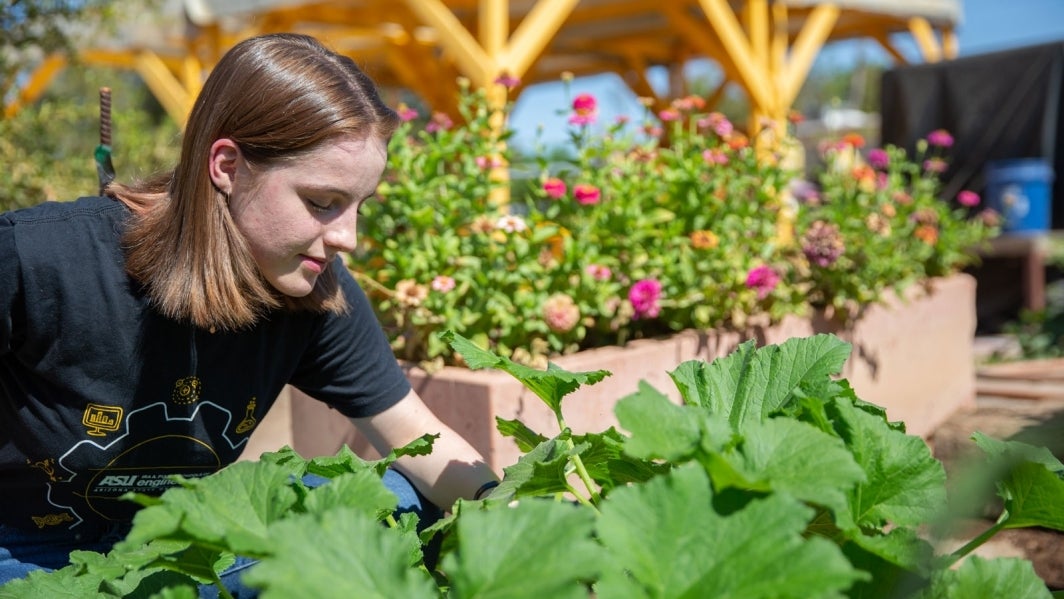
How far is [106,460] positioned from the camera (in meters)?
1.55

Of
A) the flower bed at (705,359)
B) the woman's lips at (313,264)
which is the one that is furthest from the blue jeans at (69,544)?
the flower bed at (705,359)

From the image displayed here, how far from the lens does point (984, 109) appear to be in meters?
8.55

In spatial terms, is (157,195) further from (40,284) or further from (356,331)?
(356,331)

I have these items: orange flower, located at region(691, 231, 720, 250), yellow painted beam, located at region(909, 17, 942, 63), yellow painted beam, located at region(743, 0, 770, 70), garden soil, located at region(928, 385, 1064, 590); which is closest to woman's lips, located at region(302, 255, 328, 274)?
garden soil, located at region(928, 385, 1064, 590)

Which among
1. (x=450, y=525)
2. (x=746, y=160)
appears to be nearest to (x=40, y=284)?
(x=450, y=525)

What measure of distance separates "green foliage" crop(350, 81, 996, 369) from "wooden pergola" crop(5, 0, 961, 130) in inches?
106

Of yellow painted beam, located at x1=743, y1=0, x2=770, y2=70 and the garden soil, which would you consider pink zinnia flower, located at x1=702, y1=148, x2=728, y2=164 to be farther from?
yellow painted beam, located at x1=743, y1=0, x2=770, y2=70

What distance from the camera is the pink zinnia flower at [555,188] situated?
2.65m

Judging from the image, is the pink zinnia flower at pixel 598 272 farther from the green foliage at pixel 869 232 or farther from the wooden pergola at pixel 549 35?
the wooden pergola at pixel 549 35

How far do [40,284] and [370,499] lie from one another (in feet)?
2.73

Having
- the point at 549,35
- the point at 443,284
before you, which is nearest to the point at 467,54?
the point at 549,35

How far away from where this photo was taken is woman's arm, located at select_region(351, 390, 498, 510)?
1.54 metres

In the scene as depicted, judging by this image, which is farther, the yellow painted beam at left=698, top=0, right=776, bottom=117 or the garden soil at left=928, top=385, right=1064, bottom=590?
the yellow painted beam at left=698, top=0, right=776, bottom=117

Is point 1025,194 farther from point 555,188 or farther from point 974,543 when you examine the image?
point 974,543
